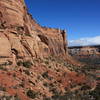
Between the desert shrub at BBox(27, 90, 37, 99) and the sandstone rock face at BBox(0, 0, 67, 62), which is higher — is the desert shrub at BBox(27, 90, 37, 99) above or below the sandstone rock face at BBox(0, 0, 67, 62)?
below

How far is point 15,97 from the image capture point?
18312 millimetres

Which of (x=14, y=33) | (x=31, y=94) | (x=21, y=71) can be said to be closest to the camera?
(x=31, y=94)

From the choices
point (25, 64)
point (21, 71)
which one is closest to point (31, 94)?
point (21, 71)

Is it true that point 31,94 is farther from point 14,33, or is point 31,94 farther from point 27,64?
point 14,33

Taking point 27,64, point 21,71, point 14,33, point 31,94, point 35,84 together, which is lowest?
point 31,94

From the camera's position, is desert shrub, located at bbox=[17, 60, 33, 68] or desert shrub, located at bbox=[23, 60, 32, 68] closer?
desert shrub, located at bbox=[17, 60, 33, 68]

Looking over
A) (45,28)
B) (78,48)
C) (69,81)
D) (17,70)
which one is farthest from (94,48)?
(17,70)

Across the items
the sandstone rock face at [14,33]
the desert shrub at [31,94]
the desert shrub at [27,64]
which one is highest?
the sandstone rock face at [14,33]

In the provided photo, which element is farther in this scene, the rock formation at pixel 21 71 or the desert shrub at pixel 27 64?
the desert shrub at pixel 27 64

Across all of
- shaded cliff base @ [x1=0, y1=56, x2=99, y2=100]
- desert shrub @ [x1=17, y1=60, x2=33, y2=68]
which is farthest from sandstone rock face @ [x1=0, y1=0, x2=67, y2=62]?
shaded cliff base @ [x1=0, y1=56, x2=99, y2=100]

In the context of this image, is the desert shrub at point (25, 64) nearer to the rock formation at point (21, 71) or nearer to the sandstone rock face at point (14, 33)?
the rock formation at point (21, 71)

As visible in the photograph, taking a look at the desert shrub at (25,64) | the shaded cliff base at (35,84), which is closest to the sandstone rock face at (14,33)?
the desert shrub at (25,64)

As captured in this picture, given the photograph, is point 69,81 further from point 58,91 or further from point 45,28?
point 45,28

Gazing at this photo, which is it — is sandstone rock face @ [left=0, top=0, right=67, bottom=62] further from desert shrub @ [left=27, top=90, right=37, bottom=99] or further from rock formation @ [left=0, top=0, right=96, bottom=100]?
desert shrub @ [left=27, top=90, right=37, bottom=99]
